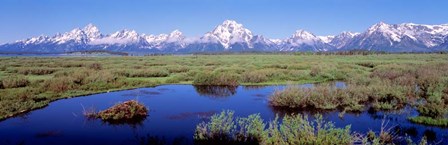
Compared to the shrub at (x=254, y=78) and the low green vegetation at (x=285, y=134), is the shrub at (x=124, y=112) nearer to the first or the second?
the low green vegetation at (x=285, y=134)

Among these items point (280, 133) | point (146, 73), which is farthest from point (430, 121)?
point (146, 73)

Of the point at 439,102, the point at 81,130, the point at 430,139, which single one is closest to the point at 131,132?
the point at 81,130

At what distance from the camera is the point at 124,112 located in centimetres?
2728

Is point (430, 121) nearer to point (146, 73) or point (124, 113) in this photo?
point (124, 113)

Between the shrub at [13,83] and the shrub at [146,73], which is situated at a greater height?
the shrub at [13,83]

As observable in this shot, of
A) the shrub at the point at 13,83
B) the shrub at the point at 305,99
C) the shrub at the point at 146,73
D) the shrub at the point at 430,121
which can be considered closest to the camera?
the shrub at the point at 430,121

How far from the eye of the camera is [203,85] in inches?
1896

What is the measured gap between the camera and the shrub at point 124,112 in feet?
88.6

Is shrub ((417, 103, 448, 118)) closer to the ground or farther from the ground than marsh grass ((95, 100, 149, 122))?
farther from the ground

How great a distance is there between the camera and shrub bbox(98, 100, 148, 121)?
2700 centimetres

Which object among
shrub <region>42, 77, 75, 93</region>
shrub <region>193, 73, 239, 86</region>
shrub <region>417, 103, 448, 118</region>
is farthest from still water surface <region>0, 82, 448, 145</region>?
shrub <region>193, 73, 239, 86</region>

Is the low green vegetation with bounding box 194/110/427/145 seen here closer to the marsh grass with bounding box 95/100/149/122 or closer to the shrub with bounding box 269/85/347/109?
the marsh grass with bounding box 95/100/149/122

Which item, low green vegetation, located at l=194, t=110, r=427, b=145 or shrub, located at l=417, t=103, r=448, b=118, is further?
shrub, located at l=417, t=103, r=448, b=118

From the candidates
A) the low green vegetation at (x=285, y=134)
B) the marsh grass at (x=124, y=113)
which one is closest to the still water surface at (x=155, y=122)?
the marsh grass at (x=124, y=113)
